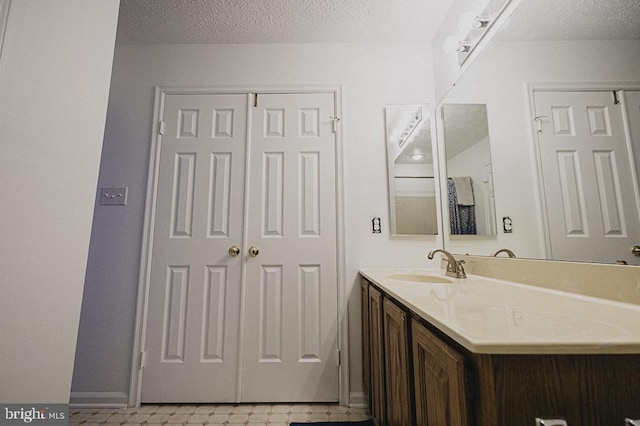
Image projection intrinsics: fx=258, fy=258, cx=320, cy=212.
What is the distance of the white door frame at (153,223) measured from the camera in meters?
1.63

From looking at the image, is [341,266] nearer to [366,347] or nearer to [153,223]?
[366,347]

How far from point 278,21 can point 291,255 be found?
1.60 m

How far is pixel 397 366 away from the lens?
90cm

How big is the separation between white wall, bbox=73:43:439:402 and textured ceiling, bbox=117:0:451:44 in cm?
7

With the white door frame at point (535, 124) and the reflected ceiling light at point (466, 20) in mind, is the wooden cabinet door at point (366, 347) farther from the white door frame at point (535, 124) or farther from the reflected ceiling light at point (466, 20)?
the reflected ceiling light at point (466, 20)

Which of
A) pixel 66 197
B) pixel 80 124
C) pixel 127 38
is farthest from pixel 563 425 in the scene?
pixel 127 38

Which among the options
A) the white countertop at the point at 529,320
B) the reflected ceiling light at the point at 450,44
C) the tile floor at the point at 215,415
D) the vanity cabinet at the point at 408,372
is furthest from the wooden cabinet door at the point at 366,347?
the reflected ceiling light at the point at 450,44

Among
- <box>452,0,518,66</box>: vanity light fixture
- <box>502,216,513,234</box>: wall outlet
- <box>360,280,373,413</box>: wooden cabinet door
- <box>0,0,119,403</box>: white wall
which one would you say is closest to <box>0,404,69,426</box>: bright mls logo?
<box>0,0,119,403</box>: white wall

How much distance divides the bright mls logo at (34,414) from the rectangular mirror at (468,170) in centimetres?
172

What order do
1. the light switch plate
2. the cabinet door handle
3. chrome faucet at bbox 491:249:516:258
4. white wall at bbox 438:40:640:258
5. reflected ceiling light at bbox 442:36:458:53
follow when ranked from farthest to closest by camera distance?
1. the light switch plate
2. reflected ceiling light at bbox 442:36:458:53
3. chrome faucet at bbox 491:249:516:258
4. white wall at bbox 438:40:640:258
5. the cabinet door handle

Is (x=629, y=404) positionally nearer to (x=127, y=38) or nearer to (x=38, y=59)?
(x=38, y=59)

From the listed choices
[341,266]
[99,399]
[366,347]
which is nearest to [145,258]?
[99,399]

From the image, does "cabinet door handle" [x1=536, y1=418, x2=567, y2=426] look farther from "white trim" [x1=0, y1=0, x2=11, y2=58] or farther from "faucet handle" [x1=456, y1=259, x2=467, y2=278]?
"white trim" [x1=0, y1=0, x2=11, y2=58]

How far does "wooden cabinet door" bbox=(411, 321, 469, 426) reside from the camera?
0.49 m
